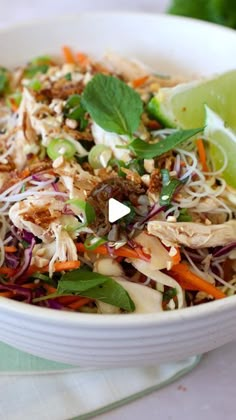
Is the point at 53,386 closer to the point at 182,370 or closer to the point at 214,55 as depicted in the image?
the point at 182,370

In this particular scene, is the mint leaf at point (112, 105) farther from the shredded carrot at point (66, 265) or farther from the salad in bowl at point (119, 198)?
the shredded carrot at point (66, 265)

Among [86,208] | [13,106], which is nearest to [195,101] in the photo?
[86,208]

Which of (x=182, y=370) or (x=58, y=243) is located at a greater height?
(x=58, y=243)

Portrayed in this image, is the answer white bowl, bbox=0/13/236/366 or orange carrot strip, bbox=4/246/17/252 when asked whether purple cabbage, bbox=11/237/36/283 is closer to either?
orange carrot strip, bbox=4/246/17/252

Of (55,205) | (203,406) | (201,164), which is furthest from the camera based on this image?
(201,164)

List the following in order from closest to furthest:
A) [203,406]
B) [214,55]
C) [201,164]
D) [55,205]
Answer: [203,406], [55,205], [201,164], [214,55]

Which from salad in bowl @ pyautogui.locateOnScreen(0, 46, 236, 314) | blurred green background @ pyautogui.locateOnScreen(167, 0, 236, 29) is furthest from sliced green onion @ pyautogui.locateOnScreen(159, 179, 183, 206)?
blurred green background @ pyautogui.locateOnScreen(167, 0, 236, 29)

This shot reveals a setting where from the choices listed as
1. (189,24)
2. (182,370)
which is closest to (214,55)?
(189,24)
